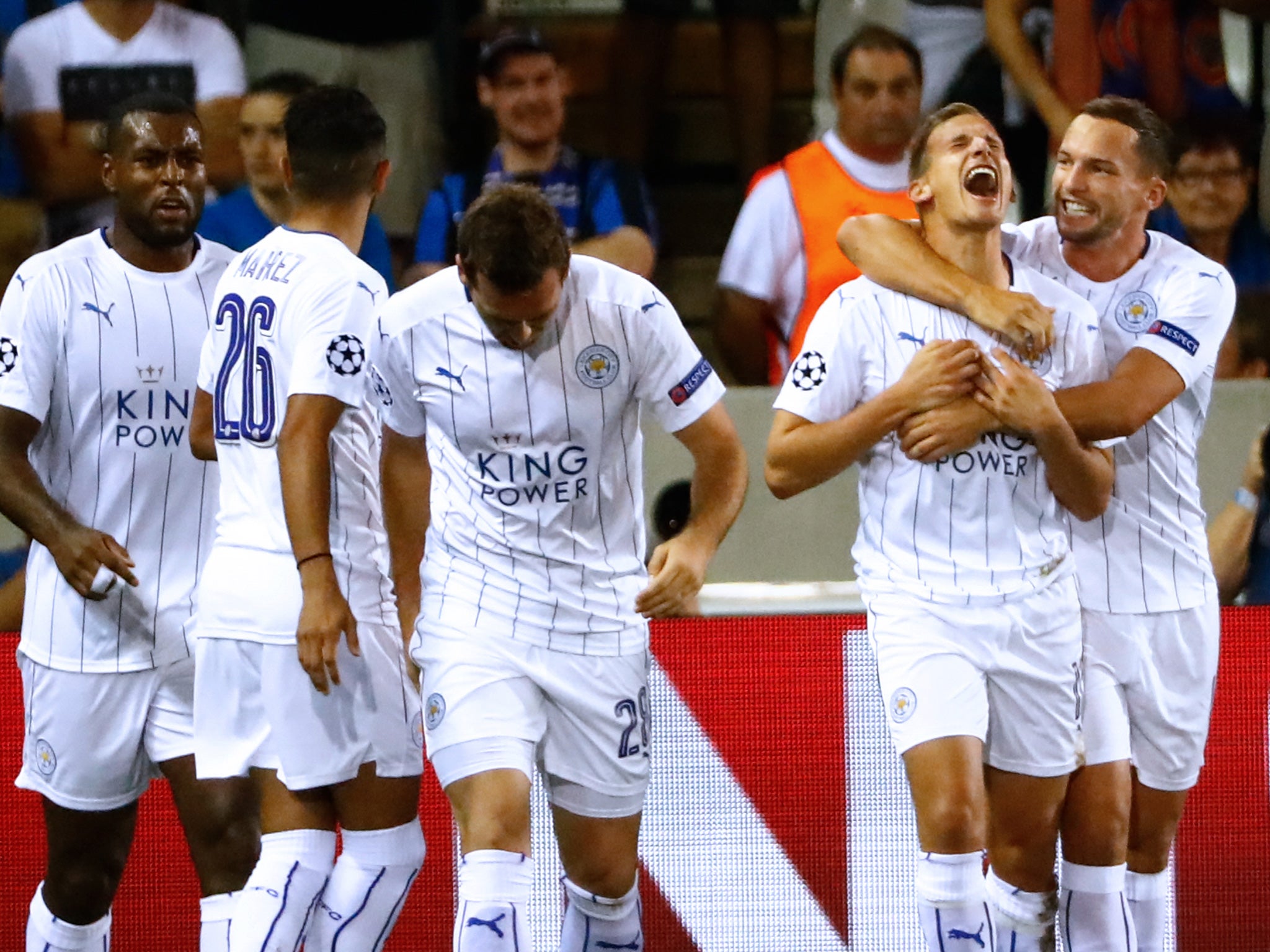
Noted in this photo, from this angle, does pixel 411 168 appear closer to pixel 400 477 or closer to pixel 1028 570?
pixel 400 477

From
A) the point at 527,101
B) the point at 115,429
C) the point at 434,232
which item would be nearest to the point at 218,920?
the point at 115,429

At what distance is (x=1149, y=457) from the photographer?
3.79m

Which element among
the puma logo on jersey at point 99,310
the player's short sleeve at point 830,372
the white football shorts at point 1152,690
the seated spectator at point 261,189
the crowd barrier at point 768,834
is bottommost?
the crowd barrier at point 768,834

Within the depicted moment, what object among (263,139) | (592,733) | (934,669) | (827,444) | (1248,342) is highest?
(263,139)

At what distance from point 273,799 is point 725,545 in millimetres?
1634

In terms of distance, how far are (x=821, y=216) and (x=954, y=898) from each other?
1945 millimetres

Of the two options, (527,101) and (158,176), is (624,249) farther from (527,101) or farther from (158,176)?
(158,176)

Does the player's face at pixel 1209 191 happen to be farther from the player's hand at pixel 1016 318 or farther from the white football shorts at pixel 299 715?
the white football shorts at pixel 299 715

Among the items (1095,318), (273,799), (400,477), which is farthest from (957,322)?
(273,799)

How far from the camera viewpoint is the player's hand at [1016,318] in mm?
3479

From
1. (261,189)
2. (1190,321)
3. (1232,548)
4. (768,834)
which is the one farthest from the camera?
(261,189)

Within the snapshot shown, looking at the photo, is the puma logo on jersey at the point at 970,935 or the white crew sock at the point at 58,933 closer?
the puma logo on jersey at the point at 970,935

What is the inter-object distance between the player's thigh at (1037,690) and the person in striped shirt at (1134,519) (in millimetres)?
181

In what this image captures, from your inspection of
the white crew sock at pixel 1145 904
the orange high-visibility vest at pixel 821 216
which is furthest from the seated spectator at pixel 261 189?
the white crew sock at pixel 1145 904
